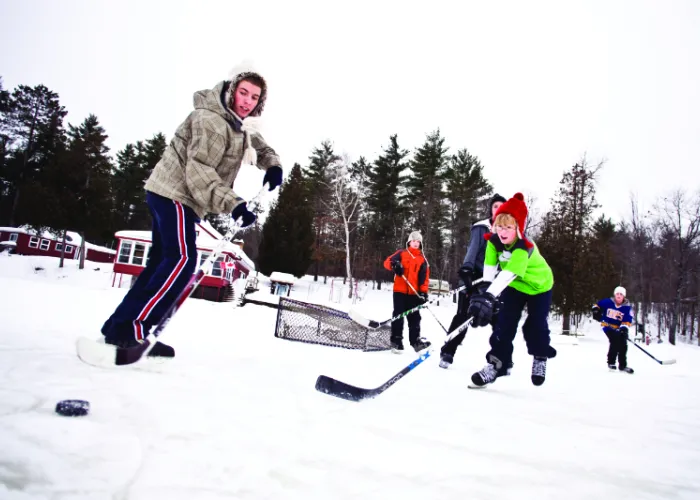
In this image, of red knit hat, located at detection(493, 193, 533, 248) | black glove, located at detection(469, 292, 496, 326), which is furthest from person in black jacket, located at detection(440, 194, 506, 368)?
black glove, located at detection(469, 292, 496, 326)

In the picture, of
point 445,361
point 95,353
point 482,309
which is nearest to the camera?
point 95,353

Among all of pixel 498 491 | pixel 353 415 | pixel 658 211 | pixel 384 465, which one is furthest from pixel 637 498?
pixel 658 211

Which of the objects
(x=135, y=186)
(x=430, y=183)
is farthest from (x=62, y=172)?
(x=430, y=183)

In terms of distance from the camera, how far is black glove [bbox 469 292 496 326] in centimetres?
270

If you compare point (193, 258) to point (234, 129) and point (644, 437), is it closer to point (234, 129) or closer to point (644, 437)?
point (234, 129)

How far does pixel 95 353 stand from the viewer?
2213mm

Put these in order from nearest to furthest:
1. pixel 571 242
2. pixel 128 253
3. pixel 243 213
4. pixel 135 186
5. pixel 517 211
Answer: pixel 243 213, pixel 517 211, pixel 571 242, pixel 128 253, pixel 135 186

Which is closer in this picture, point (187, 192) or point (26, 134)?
point (187, 192)

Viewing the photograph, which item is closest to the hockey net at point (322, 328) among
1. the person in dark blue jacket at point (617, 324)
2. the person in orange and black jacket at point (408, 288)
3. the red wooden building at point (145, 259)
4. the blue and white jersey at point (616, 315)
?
the person in orange and black jacket at point (408, 288)

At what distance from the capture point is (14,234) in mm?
30812

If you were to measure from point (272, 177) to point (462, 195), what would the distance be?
97.3 ft

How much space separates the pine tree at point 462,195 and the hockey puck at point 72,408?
29523mm

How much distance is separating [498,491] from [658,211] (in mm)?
29691

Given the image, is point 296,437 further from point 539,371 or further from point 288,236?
point 288,236
